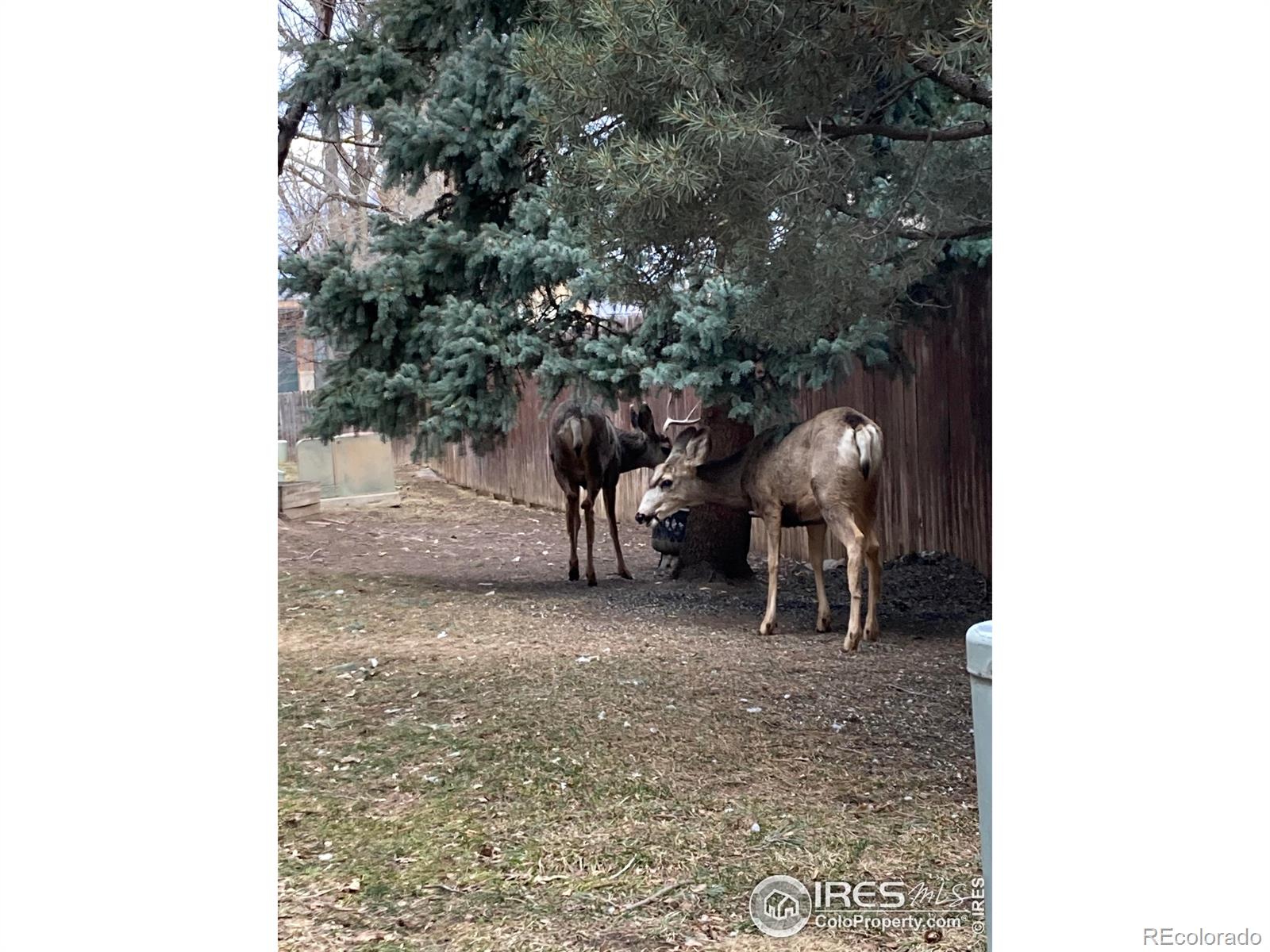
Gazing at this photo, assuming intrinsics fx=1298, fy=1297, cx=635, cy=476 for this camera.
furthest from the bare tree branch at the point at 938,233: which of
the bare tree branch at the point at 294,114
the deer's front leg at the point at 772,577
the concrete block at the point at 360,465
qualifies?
the concrete block at the point at 360,465

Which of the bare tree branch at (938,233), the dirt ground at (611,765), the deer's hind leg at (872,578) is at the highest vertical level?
the bare tree branch at (938,233)

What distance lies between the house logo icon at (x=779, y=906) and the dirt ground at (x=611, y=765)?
4 cm

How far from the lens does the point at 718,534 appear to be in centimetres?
805

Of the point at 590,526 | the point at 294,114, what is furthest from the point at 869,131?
the point at 294,114

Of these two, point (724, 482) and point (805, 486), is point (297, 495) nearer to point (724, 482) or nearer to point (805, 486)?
point (724, 482)

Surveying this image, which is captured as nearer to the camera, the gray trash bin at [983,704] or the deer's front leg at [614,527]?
the gray trash bin at [983,704]

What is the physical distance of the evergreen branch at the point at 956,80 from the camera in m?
3.89

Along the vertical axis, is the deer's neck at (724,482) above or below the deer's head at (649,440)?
below

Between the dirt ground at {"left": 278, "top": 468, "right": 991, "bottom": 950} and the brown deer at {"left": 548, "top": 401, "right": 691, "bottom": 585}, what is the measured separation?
738mm

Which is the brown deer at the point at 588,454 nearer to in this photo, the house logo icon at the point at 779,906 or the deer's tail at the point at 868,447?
the deer's tail at the point at 868,447

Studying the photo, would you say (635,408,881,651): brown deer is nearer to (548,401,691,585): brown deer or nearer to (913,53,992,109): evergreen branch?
(548,401,691,585): brown deer
